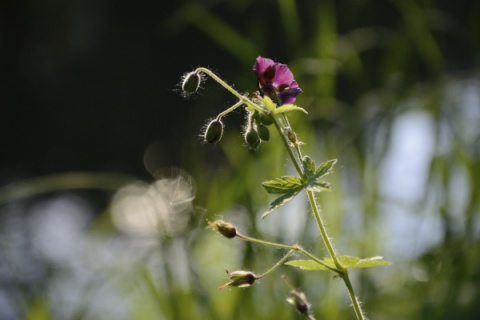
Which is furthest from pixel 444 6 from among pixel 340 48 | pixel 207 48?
pixel 340 48

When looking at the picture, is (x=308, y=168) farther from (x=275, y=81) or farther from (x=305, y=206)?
(x=305, y=206)

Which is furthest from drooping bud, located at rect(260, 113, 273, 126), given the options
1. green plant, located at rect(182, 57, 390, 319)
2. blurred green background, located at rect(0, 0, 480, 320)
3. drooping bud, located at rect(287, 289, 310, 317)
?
blurred green background, located at rect(0, 0, 480, 320)

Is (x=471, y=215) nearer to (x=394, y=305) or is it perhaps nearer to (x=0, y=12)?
(x=394, y=305)

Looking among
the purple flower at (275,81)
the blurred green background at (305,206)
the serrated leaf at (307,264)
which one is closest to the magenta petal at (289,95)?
the purple flower at (275,81)

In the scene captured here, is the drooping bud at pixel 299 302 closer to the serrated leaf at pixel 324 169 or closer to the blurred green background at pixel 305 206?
the serrated leaf at pixel 324 169

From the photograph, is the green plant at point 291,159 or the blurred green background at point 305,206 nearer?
the green plant at point 291,159
